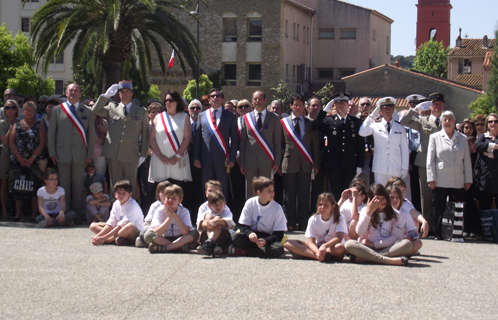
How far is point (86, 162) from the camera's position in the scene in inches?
426

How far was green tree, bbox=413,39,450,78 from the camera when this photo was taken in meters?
81.6

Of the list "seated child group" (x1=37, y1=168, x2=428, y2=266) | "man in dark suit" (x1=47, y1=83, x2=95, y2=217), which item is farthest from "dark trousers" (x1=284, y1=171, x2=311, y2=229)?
Result: "man in dark suit" (x1=47, y1=83, x2=95, y2=217)

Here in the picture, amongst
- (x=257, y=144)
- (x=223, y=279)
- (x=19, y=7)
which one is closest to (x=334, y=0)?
(x=19, y=7)

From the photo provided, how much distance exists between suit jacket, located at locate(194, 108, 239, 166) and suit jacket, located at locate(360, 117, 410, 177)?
2.01 metres

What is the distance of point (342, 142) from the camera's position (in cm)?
1063

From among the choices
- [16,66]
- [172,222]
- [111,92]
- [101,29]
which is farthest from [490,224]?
[16,66]

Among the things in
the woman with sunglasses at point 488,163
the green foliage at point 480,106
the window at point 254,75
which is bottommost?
the woman with sunglasses at point 488,163

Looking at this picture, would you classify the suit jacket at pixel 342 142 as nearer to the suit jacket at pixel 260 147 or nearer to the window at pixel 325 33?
the suit jacket at pixel 260 147

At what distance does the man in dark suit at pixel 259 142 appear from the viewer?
10531mm

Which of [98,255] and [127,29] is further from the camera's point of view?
[127,29]

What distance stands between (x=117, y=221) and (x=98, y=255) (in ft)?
3.58

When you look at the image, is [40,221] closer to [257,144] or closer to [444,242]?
[257,144]

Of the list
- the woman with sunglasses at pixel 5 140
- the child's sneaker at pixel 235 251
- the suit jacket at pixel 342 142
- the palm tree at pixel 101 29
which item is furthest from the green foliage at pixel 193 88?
the child's sneaker at pixel 235 251

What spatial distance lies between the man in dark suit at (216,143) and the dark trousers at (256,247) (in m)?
2.34
